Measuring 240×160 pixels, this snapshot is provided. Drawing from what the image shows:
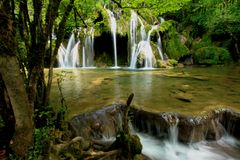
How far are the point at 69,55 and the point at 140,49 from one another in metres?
4.95

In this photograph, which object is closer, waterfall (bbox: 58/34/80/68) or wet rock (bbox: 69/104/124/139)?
wet rock (bbox: 69/104/124/139)

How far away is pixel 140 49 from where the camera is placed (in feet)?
63.9

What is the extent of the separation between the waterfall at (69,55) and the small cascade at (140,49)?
12.8 feet

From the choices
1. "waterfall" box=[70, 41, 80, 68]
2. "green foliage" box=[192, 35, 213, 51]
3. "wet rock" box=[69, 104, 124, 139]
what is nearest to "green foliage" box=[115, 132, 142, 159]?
→ "wet rock" box=[69, 104, 124, 139]

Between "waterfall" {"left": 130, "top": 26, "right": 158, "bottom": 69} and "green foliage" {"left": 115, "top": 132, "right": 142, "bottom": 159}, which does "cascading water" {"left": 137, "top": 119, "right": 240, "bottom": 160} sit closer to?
"green foliage" {"left": 115, "top": 132, "right": 142, "bottom": 159}

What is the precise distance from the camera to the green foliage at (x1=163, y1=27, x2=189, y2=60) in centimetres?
2114

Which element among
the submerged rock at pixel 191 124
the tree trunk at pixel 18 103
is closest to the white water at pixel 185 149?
the submerged rock at pixel 191 124

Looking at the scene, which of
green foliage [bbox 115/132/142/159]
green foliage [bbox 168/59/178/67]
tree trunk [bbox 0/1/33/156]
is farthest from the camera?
green foliage [bbox 168/59/178/67]

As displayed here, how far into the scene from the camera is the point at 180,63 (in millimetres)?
20781

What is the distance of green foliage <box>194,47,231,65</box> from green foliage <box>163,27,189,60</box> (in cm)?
101

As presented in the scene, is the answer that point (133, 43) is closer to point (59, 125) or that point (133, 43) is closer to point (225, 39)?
point (225, 39)

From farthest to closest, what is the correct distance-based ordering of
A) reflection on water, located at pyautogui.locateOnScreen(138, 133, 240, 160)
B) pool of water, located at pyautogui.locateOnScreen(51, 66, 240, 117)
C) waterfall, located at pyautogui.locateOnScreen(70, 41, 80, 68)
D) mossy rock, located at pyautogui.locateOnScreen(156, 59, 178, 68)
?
1. waterfall, located at pyautogui.locateOnScreen(70, 41, 80, 68)
2. mossy rock, located at pyautogui.locateOnScreen(156, 59, 178, 68)
3. pool of water, located at pyautogui.locateOnScreen(51, 66, 240, 117)
4. reflection on water, located at pyautogui.locateOnScreen(138, 133, 240, 160)

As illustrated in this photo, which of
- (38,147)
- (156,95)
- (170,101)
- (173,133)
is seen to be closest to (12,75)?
(38,147)

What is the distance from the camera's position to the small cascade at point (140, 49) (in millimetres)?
18922
